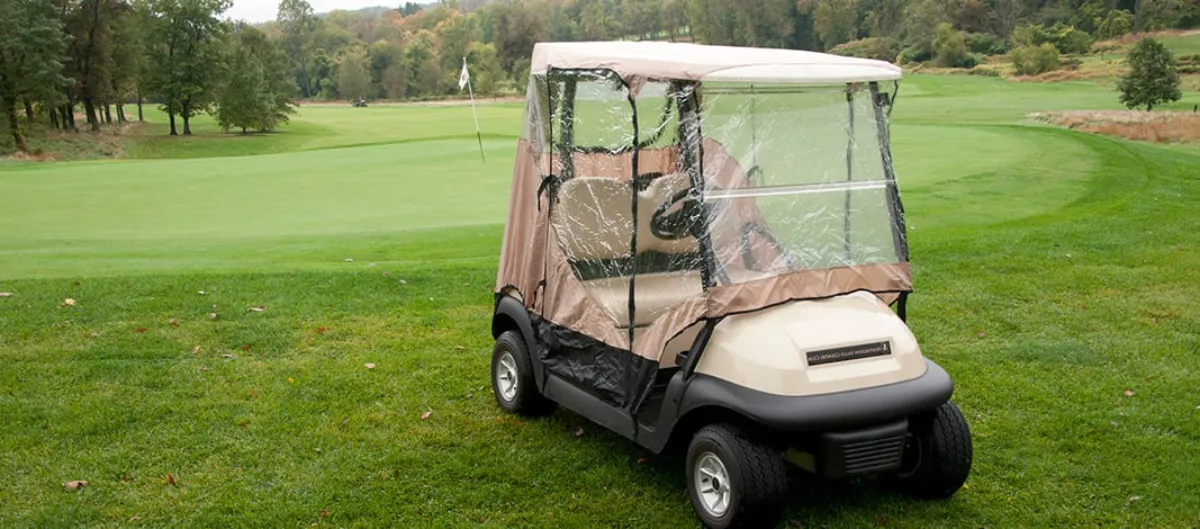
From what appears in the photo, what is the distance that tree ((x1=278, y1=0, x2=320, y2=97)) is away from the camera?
96875 millimetres

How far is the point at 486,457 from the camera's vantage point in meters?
5.45

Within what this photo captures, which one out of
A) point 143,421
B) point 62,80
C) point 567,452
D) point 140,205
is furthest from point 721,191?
point 62,80

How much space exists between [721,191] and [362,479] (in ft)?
7.84

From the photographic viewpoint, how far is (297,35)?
3844 inches

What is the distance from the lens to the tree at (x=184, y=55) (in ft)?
150

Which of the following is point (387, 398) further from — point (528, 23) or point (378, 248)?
point (528, 23)

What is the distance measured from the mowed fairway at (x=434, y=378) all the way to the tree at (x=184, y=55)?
33819mm

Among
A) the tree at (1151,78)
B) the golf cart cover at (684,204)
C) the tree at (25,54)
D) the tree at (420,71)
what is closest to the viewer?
the golf cart cover at (684,204)

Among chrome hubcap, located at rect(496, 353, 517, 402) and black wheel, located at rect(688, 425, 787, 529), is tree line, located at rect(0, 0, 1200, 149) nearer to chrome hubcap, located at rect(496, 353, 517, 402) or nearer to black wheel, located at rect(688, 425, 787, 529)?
chrome hubcap, located at rect(496, 353, 517, 402)

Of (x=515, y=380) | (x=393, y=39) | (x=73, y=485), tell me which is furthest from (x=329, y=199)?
(x=393, y=39)

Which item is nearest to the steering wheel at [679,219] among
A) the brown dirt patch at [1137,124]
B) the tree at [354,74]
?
the brown dirt patch at [1137,124]

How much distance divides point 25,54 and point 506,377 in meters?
38.3

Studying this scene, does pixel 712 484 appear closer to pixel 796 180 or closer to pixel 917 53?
pixel 796 180

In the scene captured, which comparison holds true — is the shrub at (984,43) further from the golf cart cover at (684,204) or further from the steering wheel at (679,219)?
the steering wheel at (679,219)
